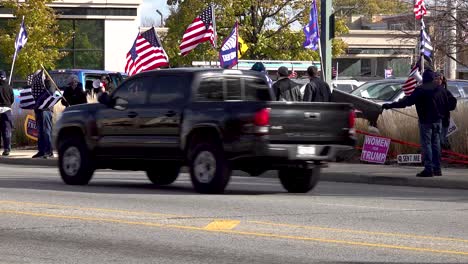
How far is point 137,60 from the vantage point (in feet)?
89.7

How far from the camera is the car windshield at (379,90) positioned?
27741 mm

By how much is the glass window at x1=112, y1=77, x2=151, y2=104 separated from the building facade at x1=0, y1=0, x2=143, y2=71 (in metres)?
40.1

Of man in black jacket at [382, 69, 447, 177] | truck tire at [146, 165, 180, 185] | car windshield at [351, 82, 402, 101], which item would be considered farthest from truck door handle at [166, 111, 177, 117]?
car windshield at [351, 82, 402, 101]

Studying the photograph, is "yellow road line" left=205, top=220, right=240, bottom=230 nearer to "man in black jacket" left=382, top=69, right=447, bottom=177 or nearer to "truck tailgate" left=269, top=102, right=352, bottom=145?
"truck tailgate" left=269, top=102, right=352, bottom=145

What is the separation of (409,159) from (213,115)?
7708mm

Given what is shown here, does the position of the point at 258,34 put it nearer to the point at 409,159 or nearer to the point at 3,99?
the point at 3,99

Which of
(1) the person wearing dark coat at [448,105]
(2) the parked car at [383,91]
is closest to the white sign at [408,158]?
(1) the person wearing dark coat at [448,105]

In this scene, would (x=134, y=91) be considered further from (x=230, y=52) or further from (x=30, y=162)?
(x=230, y=52)

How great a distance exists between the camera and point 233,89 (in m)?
17.1

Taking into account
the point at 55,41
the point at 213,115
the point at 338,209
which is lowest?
the point at 338,209

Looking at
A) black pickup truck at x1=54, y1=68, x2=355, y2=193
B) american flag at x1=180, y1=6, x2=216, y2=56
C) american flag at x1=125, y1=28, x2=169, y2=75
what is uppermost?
american flag at x1=180, y1=6, x2=216, y2=56

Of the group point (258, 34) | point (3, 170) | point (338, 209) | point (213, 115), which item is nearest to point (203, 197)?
point (213, 115)

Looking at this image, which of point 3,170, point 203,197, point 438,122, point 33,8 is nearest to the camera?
point 203,197

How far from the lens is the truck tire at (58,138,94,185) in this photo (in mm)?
17938
